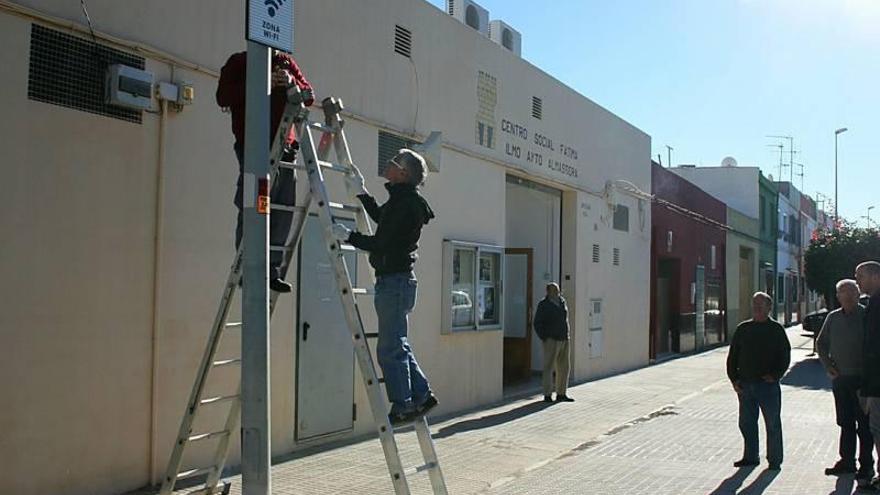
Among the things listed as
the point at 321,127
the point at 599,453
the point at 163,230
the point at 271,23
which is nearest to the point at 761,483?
the point at 599,453

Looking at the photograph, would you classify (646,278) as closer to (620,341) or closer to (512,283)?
(620,341)

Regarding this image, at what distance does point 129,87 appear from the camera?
7.01m

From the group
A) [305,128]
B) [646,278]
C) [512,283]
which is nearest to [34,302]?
[305,128]

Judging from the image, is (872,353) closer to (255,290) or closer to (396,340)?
(396,340)

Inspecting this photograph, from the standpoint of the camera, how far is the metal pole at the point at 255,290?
4801 mm

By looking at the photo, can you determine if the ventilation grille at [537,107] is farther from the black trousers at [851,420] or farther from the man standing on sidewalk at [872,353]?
the man standing on sidewalk at [872,353]

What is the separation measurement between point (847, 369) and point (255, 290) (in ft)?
20.8

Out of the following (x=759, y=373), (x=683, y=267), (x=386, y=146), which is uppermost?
(x=386, y=146)

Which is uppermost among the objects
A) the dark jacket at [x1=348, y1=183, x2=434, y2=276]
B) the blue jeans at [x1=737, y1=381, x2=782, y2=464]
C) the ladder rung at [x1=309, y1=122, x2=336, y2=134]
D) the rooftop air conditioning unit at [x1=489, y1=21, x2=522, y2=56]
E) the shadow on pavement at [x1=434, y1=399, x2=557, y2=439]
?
the rooftop air conditioning unit at [x1=489, y1=21, x2=522, y2=56]

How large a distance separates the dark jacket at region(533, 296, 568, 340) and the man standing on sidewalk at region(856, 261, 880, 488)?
5.95 m

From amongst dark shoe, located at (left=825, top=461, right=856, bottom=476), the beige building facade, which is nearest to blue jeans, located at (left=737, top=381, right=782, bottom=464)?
dark shoe, located at (left=825, top=461, right=856, bottom=476)

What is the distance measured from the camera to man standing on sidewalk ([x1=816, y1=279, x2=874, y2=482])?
859 cm

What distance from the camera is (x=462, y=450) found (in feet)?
31.5

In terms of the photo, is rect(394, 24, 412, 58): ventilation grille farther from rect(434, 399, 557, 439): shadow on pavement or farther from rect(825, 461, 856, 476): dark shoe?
rect(825, 461, 856, 476): dark shoe
